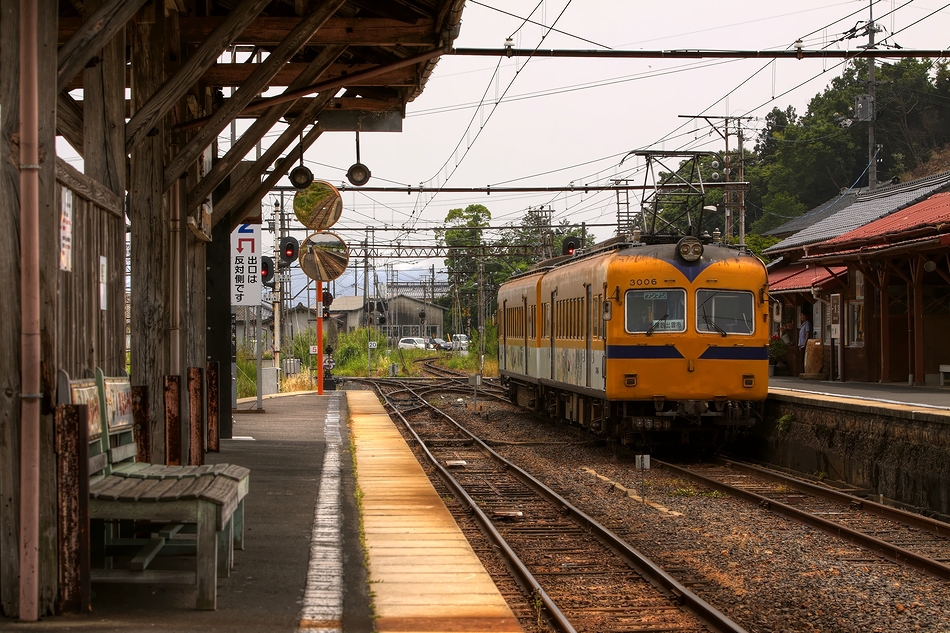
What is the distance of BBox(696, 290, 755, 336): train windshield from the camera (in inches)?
571

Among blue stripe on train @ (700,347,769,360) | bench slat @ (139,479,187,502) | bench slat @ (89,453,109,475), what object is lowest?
bench slat @ (139,479,187,502)

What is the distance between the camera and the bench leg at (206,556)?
505cm

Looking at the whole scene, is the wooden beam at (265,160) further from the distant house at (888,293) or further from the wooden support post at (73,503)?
the distant house at (888,293)

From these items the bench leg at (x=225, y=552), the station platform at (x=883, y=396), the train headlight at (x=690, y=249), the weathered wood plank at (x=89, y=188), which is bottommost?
the bench leg at (x=225, y=552)

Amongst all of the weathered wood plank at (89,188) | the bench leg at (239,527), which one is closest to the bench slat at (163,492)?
the bench leg at (239,527)

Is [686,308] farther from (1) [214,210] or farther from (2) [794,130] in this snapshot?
(2) [794,130]

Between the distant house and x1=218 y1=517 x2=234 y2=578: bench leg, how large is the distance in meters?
13.6

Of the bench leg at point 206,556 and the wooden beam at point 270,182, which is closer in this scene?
the bench leg at point 206,556

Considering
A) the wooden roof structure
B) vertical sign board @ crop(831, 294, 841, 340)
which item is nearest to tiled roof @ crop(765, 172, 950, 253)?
vertical sign board @ crop(831, 294, 841, 340)

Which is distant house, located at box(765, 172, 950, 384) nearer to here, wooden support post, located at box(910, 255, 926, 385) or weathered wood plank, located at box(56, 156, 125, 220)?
wooden support post, located at box(910, 255, 926, 385)

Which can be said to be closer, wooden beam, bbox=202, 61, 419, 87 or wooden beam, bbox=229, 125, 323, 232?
wooden beam, bbox=202, 61, 419, 87

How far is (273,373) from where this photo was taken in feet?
87.6

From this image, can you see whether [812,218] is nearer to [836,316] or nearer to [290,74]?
[836,316]

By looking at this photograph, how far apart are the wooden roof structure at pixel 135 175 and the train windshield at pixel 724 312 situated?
15.5ft
